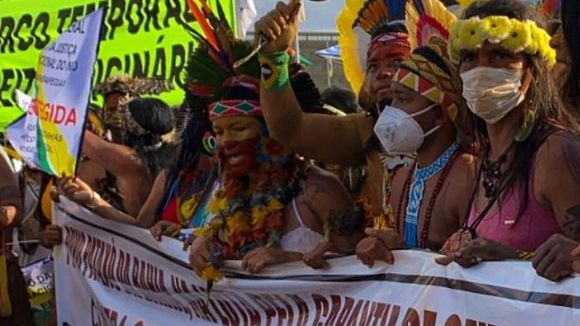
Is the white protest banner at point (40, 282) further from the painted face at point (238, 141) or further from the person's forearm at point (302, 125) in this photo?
the person's forearm at point (302, 125)

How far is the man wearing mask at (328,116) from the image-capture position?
4258 mm

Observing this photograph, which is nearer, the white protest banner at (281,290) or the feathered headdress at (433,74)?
the white protest banner at (281,290)

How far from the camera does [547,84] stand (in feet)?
11.2

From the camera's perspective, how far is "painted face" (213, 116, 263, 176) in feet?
14.6

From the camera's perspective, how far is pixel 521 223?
127 inches

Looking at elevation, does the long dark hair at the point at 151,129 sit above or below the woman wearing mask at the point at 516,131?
below

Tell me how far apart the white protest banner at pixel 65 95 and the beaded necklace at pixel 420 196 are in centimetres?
197

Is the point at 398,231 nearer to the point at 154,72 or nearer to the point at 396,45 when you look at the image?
the point at 396,45

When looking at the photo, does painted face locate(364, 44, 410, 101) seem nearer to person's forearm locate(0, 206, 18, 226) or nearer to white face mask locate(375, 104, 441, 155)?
white face mask locate(375, 104, 441, 155)

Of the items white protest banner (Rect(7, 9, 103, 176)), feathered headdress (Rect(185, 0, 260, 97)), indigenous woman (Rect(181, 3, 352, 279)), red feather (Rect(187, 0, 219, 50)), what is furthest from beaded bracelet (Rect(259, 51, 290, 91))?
white protest banner (Rect(7, 9, 103, 176))

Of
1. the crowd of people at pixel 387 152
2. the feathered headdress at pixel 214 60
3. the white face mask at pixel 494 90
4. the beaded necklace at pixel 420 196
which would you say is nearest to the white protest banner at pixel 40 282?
the crowd of people at pixel 387 152

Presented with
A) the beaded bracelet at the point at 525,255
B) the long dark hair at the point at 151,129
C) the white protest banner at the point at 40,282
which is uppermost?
the beaded bracelet at the point at 525,255

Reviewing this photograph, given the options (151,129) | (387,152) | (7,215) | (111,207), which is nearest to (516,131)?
(387,152)

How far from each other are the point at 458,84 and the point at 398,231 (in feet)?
1.78
